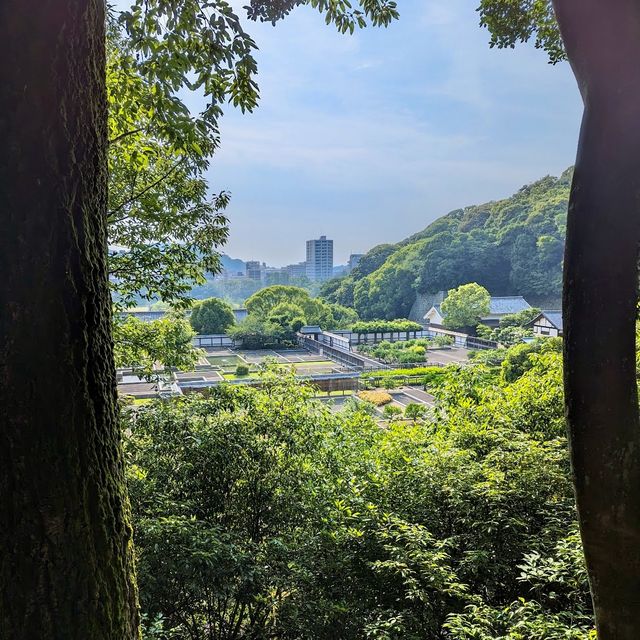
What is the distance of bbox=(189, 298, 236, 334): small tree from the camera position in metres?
26.6

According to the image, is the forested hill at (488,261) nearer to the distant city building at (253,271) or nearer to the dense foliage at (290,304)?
the dense foliage at (290,304)

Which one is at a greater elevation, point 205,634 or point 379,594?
point 379,594

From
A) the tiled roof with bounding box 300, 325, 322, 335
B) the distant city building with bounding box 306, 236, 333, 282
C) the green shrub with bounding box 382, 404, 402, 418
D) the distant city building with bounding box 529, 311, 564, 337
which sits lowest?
the green shrub with bounding box 382, 404, 402, 418

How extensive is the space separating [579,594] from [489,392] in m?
3.01

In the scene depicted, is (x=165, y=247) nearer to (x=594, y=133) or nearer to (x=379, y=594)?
(x=379, y=594)

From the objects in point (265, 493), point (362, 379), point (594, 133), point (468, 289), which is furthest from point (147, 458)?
point (468, 289)

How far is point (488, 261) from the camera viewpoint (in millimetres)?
38469

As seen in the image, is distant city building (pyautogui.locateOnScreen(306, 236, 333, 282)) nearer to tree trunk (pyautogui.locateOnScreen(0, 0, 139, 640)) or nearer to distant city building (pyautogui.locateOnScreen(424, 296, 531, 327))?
distant city building (pyautogui.locateOnScreen(424, 296, 531, 327))

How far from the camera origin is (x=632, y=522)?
1003mm

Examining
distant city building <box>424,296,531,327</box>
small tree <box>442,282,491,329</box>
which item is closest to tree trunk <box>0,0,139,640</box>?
small tree <box>442,282,491,329</box>

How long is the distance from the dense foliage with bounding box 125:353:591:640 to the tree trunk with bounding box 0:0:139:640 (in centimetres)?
162

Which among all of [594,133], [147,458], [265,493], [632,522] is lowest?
[265,493]

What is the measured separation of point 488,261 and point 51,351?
41135 millimetres

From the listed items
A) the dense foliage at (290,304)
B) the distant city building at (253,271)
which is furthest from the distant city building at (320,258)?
the dense foliage at (290,304)
